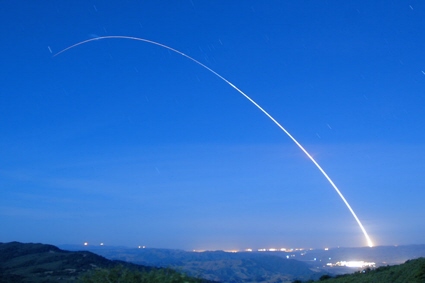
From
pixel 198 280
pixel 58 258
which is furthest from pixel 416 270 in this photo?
pixel 58 258

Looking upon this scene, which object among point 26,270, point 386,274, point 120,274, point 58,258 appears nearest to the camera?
point 120,274

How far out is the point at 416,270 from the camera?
2519 centimetres

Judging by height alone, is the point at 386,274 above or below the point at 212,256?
below

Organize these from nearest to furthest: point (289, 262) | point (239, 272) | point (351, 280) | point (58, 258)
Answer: point (351, 280) < point (58, 258) < point (239, 272) < point (289, 262)

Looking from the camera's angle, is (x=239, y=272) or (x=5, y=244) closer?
(x=5, y=244)

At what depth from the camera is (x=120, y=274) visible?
88.9ft

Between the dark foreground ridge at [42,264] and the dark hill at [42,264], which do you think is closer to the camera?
the dark foreground ridge at [42,264]

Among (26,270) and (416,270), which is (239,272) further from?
(416,270)

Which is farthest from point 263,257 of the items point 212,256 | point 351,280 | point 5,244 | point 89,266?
point 351,280

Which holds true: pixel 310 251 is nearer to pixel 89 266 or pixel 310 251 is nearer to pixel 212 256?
pixel 212 256

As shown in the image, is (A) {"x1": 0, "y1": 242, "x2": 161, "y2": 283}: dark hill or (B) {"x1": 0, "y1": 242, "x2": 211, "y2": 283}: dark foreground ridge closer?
(B) {"x1": 0, "y1": 242, "x2": 211, "y2": 283}: dark foreground ridge

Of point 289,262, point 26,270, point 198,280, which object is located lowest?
point 198,280

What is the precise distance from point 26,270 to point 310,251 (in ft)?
479

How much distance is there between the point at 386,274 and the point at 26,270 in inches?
2098
